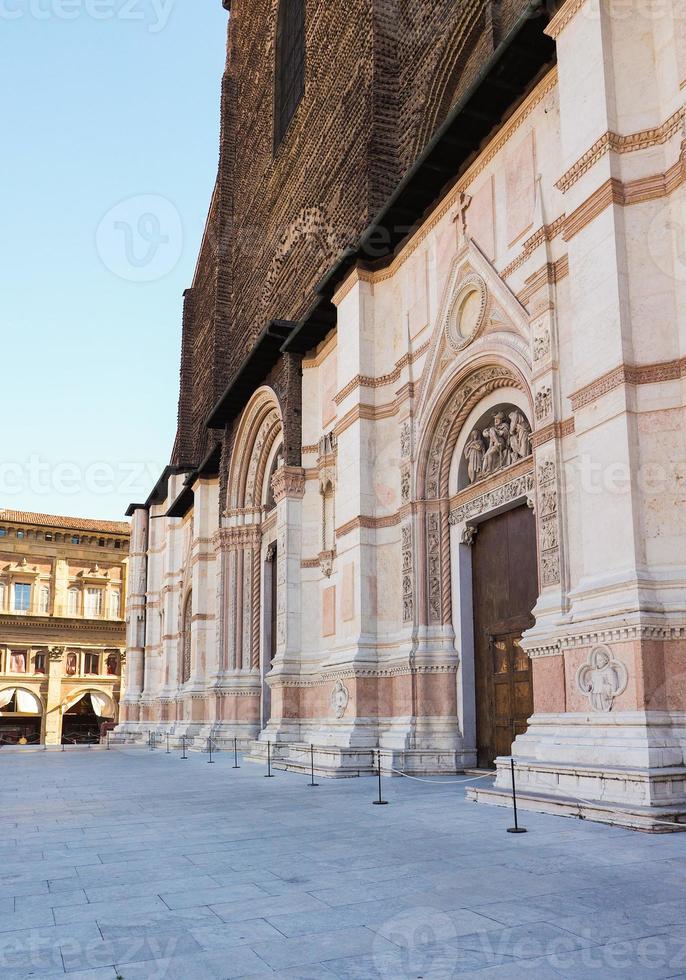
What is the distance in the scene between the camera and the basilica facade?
28.8 feet

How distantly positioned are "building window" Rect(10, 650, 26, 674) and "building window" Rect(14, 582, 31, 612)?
2.61 meters

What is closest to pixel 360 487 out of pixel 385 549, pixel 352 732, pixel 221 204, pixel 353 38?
pixel 385 549

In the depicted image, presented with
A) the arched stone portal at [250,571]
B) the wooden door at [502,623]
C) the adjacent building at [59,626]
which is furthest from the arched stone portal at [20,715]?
the wooden door at [502,623]

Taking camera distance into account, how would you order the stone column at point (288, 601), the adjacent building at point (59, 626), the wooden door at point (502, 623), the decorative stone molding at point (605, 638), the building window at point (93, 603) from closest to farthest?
the decorative stone molding at point (605, 638) < the wooden door at point (502, 623) < the stone column at point (288, 601) < the adjacent building at point (59, 626) < the building window at point (93, 603)

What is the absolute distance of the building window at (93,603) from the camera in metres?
56.2

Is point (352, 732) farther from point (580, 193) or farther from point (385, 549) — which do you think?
point (580, 193)

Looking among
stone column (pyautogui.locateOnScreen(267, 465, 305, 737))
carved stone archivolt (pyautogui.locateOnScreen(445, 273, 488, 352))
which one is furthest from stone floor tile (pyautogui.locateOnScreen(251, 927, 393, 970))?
stone column (pyautogui.locateOnScreen(267, 465, 305, 737))

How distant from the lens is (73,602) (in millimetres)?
55719

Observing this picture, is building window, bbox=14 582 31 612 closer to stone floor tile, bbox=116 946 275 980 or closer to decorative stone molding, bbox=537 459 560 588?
decorative stone molding, bbox=537 459 560 588

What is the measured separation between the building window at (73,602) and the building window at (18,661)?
3.91 metres

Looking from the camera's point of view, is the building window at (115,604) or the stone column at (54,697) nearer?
the stone column at (54,697)

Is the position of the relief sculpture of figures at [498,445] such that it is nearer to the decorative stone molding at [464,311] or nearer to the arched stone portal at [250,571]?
the decorative stone molding at [464,311]

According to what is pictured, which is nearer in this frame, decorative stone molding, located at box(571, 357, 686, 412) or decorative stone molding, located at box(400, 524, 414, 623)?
decorative stone molding, located at box(571, 357, 686, 412)

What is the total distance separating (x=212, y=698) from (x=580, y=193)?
17589mm
